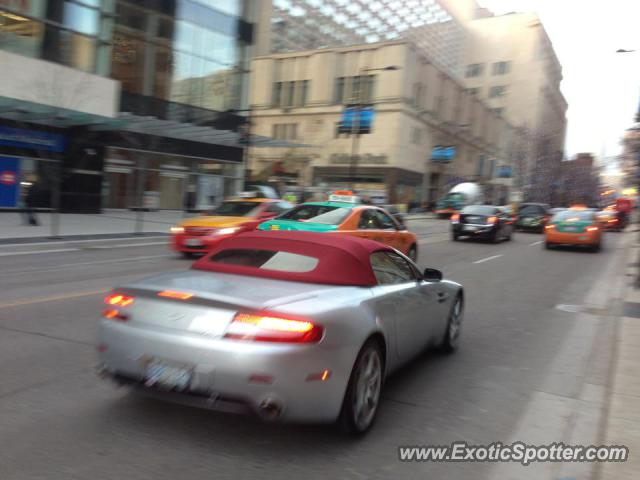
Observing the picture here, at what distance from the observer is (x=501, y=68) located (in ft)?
347

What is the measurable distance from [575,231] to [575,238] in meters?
0.26

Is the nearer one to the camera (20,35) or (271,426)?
(271,426)

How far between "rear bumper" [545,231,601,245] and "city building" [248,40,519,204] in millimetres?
32266

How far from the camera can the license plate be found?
334cm

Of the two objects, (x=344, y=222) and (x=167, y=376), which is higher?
(x=344, y=222)

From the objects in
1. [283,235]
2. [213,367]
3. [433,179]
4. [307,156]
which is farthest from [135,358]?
[433,179]

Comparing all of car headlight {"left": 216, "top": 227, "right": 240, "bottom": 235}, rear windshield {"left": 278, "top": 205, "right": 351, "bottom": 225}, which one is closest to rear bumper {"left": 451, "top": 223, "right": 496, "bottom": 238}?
rear windshield {"left": 278, "top": 205, "right": 351, "bottom": 225}

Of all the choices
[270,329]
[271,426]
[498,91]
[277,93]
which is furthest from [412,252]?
[498,91]

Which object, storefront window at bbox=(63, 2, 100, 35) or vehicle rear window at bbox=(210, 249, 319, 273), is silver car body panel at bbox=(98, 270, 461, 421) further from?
storefront window at bbox=(63, 2, 100, 35)

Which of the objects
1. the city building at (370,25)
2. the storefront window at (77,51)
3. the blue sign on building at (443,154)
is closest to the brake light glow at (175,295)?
the storefront window at (77,51)

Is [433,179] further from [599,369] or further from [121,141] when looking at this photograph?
[599,369]

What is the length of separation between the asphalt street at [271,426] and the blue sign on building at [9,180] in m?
16.1

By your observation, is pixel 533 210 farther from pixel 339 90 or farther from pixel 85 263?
pixel 339 90

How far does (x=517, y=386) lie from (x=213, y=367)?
3.14 metres
